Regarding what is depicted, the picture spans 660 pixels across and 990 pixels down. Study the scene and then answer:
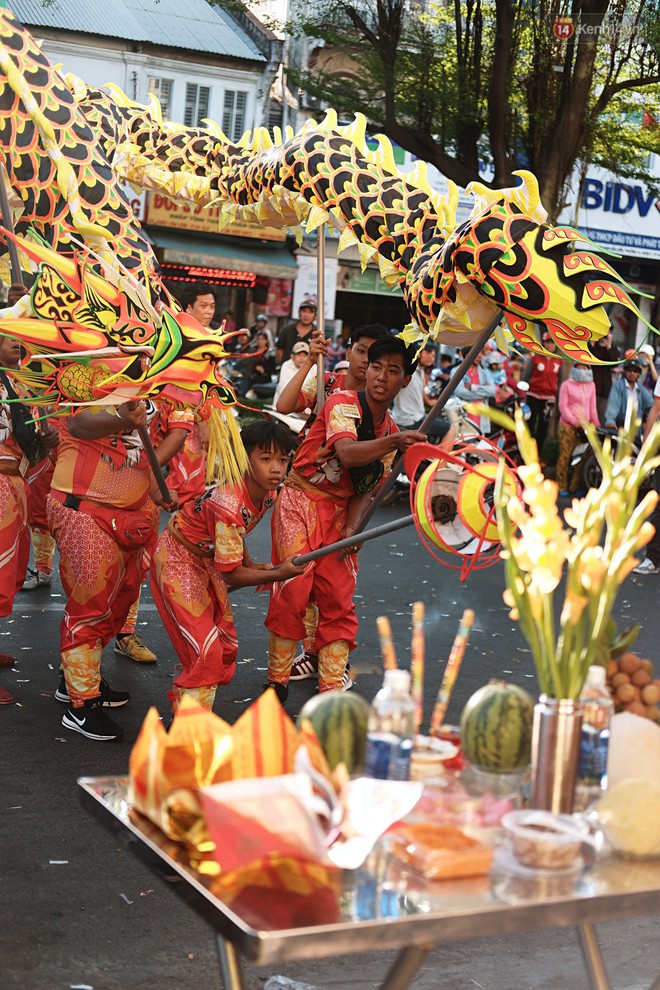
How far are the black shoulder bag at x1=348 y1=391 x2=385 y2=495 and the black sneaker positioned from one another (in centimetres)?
136

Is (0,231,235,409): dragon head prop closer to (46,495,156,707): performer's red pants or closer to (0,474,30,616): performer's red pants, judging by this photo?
(46,495,156,707): performer's red pants

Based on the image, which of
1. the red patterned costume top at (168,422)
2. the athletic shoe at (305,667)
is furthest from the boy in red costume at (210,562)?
the athletic shoe at (305,667)

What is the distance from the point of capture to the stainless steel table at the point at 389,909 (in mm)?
1771

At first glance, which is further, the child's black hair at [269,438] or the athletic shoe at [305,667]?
the athletic shoe at [305,667]

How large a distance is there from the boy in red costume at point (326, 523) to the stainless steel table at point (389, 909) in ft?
10.2

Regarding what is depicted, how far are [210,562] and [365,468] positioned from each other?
101cm

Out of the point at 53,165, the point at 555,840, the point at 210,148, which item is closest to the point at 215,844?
the point at 555,840

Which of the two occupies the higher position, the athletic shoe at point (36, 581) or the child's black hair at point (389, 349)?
the child's black hair at point (389, 349)

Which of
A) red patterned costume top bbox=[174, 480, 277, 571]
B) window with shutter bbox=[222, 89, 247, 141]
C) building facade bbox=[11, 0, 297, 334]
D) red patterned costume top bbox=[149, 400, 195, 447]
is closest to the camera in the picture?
red patterned costume top bbox=[174, 480, 277, 571]

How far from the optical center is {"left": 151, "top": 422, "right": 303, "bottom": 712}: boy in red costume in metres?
4.34

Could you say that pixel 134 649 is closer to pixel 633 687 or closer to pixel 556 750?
pixel 633 687

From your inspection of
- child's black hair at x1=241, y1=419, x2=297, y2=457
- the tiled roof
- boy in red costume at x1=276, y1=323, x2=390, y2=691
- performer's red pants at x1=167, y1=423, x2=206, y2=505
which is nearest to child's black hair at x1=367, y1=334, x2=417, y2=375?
boy in red costume at x1=276, y1=323, x2=390, y2=691

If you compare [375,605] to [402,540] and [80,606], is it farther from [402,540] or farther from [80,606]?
[80,606]

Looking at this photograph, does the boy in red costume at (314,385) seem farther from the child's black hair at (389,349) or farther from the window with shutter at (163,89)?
the window with shutter at (163,89)
